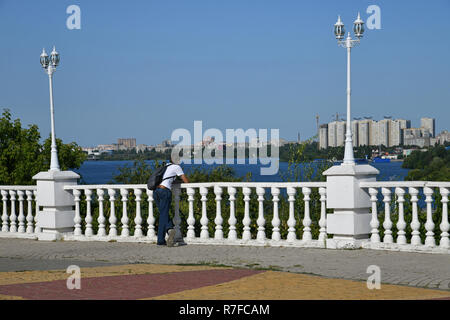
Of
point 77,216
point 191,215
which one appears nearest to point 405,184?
point 191,215

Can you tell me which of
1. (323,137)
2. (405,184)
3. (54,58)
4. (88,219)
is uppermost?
(54,58)

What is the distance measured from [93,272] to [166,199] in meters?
3.33

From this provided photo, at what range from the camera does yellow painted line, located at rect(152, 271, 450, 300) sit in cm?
790

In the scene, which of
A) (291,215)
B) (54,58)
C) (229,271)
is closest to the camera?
(229,271)

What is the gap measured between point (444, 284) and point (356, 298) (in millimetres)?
1552

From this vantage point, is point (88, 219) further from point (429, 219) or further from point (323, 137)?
point (323, 137)

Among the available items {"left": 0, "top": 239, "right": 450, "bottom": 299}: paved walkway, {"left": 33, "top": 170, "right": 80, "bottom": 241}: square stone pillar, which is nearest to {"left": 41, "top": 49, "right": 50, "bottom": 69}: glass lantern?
{"left": 33, "top": 170, "right": 80, "bottom": 241}: square stone pillar

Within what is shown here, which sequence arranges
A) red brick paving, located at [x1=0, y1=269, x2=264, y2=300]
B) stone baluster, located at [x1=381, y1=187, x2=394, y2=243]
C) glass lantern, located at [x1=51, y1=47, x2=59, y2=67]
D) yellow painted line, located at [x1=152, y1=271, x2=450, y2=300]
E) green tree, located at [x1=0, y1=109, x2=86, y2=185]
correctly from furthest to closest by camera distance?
green tree, located at [x1=0, y1=109, x2=86, y2=185]
glass lantern, located at [x1=51, y1=47, x2=59, y2=67]
stone baluster, located at [x1=381, y1=187, x2=394, y2=243]
red brick paving, located at [x1=0, y1=269, x2=264, y2=300]
yellow painted line, located at [x1=152, y1=271, x2=450, y2=300]

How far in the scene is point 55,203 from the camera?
50.1 feet

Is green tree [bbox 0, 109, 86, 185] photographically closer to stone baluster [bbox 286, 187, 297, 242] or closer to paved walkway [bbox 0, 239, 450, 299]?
paved walkway [bbox 0, 239, 450, 299]

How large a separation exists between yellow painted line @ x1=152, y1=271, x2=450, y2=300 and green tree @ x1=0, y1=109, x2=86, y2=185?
15.9 meters

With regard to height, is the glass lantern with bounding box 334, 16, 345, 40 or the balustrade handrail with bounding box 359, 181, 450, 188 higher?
the glass lantern with bounding box 334, 16, 345, 40

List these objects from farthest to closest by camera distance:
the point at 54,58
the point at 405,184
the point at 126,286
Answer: the point at 54,58
the point at 405,184
the point at 126,286
